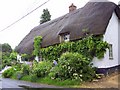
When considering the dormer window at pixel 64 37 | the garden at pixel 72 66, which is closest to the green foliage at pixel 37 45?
the garden at pixel 72 66

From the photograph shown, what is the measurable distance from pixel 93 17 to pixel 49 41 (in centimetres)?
668

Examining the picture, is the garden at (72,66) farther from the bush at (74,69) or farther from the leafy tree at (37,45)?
the leafy tree at (37,45)

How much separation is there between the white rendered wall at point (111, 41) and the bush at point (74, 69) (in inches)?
71.5

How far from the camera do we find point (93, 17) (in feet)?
76.8

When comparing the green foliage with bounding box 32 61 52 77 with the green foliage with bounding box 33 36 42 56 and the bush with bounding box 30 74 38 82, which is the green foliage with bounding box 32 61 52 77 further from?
the green foliage with bounding box 33 36 42 56

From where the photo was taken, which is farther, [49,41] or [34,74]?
[49,41]

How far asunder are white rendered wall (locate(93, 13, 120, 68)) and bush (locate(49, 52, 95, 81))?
1815 millimetres

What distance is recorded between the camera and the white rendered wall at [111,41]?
70.5 feet

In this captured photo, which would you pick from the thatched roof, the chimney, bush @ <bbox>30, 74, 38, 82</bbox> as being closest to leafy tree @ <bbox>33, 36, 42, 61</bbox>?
the thatched roof

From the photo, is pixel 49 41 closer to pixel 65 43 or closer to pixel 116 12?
pixel 65 43

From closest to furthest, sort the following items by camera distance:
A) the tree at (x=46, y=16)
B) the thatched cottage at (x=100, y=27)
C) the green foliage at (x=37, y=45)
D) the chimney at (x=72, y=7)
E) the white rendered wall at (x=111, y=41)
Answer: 1. the white rendered wall at (x=111, y=41)
2. the thatched cottage at (x=100, y=27)
3. the green foliage at (x=37, y=45)
4. the chimney at (x=72, y=7)
5. the tree at (x=46, y=16)

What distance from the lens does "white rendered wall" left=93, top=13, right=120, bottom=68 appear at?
21.5 meters

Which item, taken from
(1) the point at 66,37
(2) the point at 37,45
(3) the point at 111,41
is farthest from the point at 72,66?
(2) the point at 37,45

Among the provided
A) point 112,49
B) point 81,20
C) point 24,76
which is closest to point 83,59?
point 112,49
